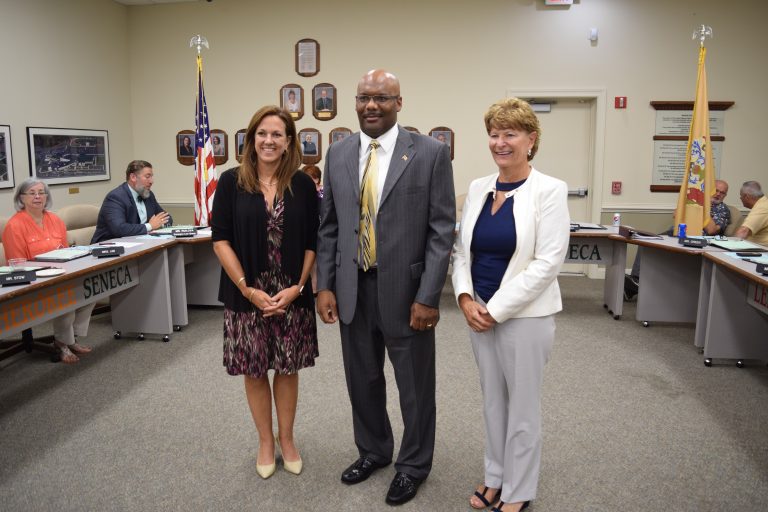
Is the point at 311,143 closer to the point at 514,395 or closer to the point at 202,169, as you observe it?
the point at 202,169

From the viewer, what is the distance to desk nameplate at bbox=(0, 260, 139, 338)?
117 inches

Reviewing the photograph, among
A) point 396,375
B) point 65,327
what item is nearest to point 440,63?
point 65,327

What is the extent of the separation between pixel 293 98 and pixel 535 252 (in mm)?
5303

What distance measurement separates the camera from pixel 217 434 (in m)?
2.95

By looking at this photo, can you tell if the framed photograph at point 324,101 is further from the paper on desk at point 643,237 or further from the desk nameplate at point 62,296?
the paper on desk at point 643,237

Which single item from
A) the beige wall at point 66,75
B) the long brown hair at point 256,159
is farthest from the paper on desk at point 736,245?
the beige wall at point 66,75

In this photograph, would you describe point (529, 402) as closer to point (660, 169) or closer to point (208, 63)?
point (660, 169)

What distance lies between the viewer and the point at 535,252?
202cm

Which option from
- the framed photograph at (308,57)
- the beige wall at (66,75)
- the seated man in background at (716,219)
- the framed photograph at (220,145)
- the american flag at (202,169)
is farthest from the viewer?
the framed photograph at (220,145)

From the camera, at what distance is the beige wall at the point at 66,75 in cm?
528

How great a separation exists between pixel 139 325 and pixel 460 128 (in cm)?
390

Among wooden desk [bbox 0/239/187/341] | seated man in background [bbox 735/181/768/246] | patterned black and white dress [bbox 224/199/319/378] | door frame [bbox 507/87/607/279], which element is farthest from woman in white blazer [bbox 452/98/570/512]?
door frame [bbox 507/87/607/279]

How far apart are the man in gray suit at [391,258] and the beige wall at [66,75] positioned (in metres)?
4.19

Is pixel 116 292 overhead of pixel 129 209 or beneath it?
beneath
